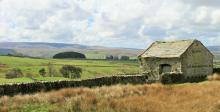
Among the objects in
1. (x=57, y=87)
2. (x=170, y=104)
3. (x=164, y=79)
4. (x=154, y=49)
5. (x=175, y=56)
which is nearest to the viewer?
(x=170, y=104)

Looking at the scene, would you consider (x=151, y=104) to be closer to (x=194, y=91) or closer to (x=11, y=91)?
(x=194, y=91)

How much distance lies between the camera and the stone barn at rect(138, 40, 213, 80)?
3628 cm

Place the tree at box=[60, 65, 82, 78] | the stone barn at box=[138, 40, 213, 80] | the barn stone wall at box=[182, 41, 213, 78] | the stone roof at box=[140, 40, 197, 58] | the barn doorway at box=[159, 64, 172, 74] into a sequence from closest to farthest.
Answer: the stone barn at box=[138, 40, 213, 80], the barn stone wall at box=[182, 41, 213, 78], the stone roof at box=[140, 40, 197, 58], the barn doorway at box=[159, 64, 172, 74], the tree at box=[60, 65, 82, 78]

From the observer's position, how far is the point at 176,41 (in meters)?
39.5

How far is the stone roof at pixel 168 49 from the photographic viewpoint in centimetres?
3666

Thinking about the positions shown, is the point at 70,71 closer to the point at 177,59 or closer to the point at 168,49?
the point at 168,49

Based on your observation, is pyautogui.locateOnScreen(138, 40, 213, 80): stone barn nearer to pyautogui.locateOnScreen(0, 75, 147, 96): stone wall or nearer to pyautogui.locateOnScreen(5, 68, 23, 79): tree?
pyautogui.locateOnScreen(0, 75, 147, 96): stone wall

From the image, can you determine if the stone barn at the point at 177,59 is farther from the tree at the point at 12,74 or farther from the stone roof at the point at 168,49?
the tree at the point at 12,74

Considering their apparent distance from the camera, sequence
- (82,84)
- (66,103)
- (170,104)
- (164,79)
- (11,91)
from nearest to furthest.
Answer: (66,103) → (170,104) → (11,91) → (82,84) → (164,79)

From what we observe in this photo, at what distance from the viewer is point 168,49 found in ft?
125

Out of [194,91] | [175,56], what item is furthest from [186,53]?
[194,91]

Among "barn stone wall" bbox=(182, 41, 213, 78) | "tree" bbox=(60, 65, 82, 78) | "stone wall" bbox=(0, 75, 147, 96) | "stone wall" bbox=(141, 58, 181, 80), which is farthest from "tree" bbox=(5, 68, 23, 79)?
"barn stone wall" bbox=(182, 41, 213, 78)

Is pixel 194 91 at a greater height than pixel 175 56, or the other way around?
pixel 175 56

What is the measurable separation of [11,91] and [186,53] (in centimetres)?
1960
